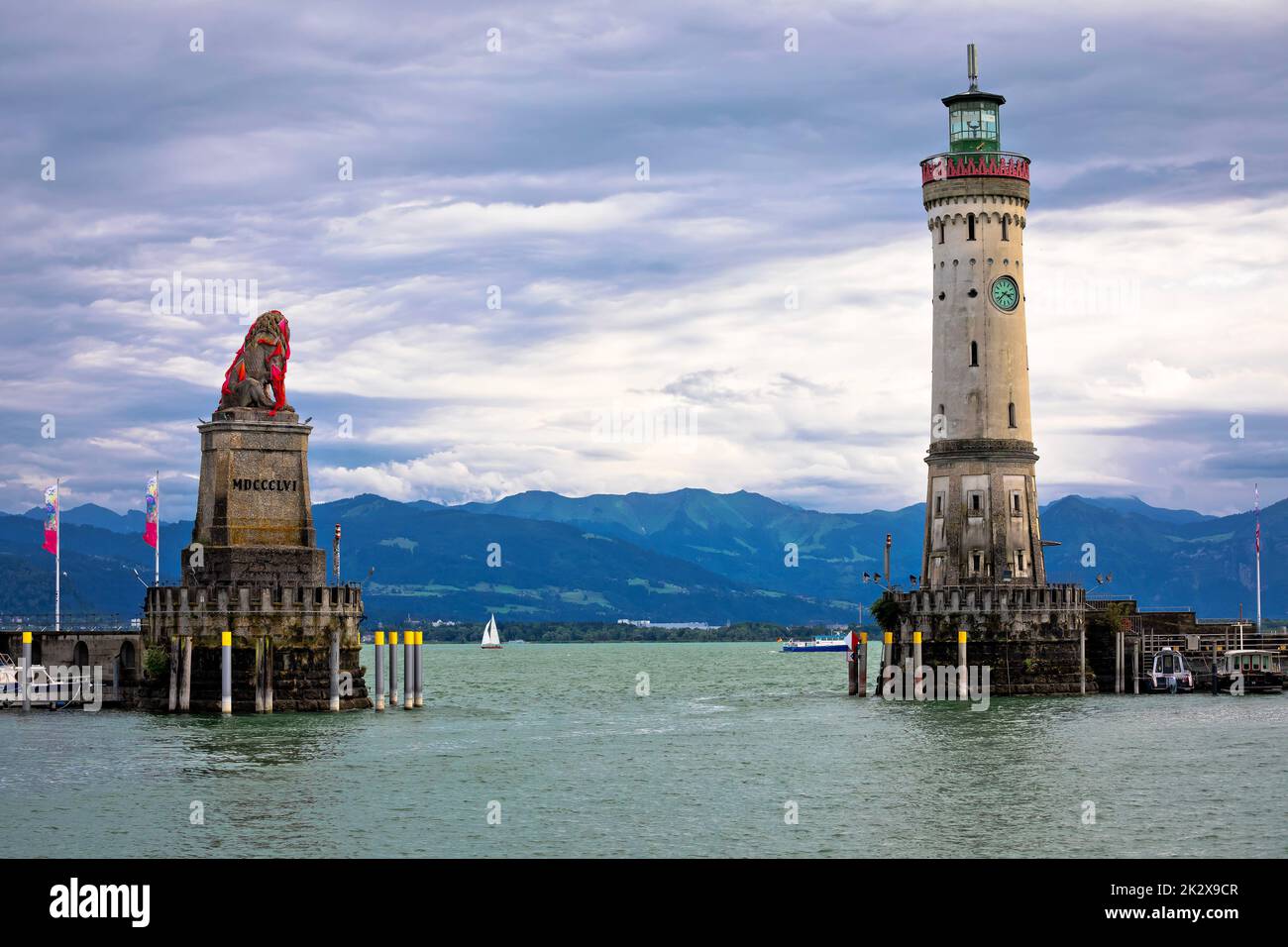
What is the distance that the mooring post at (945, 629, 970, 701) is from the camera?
95.4m

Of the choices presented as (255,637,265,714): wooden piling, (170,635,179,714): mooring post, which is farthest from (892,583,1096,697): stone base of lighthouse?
(170,635,179,714): mooring post

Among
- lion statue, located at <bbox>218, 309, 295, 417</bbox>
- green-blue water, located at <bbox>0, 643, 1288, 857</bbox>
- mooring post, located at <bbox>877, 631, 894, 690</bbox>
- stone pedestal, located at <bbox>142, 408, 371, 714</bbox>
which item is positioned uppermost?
lion statue, located at <bbox>218, 309, 295, 417</bbox>

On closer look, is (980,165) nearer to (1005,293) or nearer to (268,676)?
(1005,293)

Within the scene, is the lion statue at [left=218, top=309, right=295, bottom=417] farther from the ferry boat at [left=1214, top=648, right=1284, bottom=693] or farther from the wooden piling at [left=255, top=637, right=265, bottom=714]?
the ferry boat at [left=1214, top=648, right=1284, bottom=693]

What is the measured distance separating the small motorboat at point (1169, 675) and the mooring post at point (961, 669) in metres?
13.4

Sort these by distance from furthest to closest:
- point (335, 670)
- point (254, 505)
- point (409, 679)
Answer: point (409, 679) → point (254, 505) → point (335, 670)

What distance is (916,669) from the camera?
97.8 metres

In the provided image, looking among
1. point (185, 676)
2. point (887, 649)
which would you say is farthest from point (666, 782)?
point (887, 649)

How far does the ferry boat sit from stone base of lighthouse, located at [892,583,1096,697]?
37.9 feet

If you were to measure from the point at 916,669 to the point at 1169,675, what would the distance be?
16.5 meters

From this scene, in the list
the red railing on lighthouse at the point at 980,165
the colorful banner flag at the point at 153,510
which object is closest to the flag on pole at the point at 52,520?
the colorful banner flag at the point at 153,510

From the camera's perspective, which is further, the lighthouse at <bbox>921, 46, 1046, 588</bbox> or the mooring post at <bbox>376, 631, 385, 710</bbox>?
the lighthouse at <bbox>921, 46, 1046, 588</bbox>

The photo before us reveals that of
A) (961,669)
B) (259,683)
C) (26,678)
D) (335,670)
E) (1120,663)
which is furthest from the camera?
(1120,663)

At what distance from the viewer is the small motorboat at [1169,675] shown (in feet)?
340
